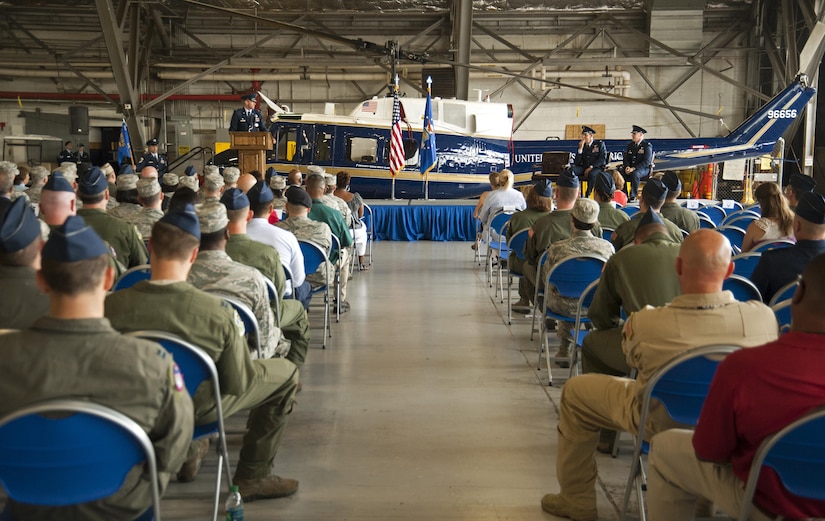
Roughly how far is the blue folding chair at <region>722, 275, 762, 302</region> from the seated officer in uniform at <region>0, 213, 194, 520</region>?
2.99 m

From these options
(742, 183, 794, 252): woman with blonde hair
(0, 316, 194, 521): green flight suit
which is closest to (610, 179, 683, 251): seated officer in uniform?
(742, 183, 794, 252): woman with blonde hair

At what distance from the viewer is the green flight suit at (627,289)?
3.81 m

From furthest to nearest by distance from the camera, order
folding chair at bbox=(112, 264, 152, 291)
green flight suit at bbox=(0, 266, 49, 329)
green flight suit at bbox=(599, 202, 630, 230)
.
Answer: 1. green flight suit at bbox=(599, 202, 630, 230)
2. folding chair at bbox=(112, 264, 152, 291)
3. green flight suit at bbox=(0, 266, 49, 329)

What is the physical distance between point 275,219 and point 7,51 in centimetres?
1982

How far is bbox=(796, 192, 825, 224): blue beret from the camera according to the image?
13.5 feet

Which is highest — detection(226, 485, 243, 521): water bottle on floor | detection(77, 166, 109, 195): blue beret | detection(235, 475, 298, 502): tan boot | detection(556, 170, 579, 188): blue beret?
detection(556, 170, 579, 188): blue beret

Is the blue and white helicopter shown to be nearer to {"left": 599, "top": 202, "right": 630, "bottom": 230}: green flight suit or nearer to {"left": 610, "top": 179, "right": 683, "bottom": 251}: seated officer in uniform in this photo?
{"left": 599, "top": 202, "right": 630, "bottom": 230}: green flight suit

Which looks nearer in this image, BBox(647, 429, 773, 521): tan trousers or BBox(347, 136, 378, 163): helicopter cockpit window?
BBox(647, 429, 773, 521): tan trousers

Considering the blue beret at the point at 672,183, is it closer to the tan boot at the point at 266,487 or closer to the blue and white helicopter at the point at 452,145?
the tan boot at the point at 266,487

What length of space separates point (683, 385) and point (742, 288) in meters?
1.70

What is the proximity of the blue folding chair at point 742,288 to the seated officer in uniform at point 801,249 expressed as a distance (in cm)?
19

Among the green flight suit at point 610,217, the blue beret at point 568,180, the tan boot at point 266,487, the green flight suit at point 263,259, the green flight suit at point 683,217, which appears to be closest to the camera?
the tan boot at point 266,487

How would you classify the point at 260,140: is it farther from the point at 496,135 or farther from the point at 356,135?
the point at 496,135

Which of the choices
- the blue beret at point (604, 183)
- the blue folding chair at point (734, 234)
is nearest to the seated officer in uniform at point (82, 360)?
the blue beret at point (604, 183)
